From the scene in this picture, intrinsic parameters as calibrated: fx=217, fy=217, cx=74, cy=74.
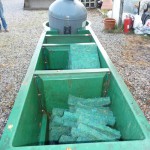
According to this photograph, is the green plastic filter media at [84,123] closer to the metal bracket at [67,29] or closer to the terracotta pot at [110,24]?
the metal bracket at [67,29]

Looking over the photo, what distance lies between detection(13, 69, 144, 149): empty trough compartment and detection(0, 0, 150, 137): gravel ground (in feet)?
3.01

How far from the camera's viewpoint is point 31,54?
236 inches

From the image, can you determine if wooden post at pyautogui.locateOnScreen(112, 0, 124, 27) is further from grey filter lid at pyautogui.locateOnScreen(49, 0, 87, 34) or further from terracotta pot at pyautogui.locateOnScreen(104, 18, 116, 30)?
grey filter lid at pyautogui.locateOnScreen(49, 0, 87, 34)

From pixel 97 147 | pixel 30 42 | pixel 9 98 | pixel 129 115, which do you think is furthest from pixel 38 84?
pixel 30 42

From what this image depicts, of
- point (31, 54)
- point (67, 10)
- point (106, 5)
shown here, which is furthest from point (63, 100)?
point (106, 5)

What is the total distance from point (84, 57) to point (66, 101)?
0.86 metres

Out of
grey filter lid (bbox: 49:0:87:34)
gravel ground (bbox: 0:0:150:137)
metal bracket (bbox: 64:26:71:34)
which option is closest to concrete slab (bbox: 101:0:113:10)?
gravel ground (bbox: 0:0:150:137)

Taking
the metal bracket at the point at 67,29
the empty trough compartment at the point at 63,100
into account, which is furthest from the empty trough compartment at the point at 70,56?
the metal bracket at the point at 67,29

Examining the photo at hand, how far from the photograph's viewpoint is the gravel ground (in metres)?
4.04

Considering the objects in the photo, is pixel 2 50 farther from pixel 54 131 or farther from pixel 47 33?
pixel 54 131

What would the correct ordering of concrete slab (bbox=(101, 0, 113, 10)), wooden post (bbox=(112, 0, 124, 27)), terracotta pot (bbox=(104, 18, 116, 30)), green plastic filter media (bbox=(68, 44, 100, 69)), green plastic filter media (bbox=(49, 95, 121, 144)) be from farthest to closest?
1. concrete slab (bbox=(101, 0, 113, 10))
2. terracotta pot (bbox=(104, 18, 116, 30))
3. wooden post (bbox=(112, 0, 124, 27))
4. green plastic filter media (bbox=(68, 44, 100, 69))
5. green plastic filter media (bbox=(49, 95, 121, 144))

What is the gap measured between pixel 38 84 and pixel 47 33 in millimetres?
2107

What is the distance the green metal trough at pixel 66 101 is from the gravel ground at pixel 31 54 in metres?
1.01

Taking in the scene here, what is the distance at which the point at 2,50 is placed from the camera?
6391 mm
